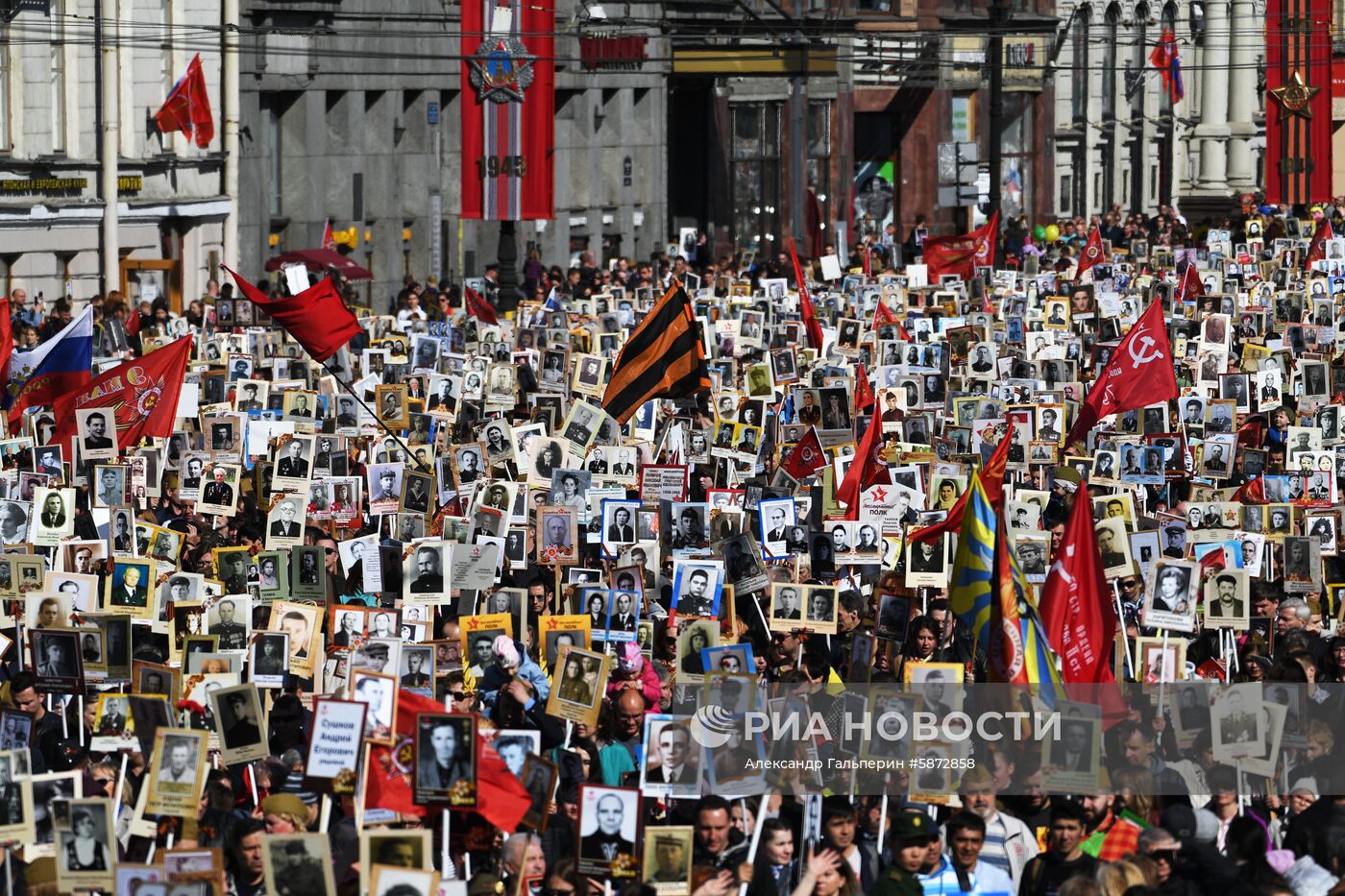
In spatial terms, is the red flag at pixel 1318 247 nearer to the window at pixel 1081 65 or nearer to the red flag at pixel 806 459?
the red flag at pixel 806 459

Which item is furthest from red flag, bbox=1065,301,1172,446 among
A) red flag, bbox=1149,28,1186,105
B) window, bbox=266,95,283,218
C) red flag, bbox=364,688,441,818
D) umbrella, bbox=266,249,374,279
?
red flag, bbox=1149,28,1186,105

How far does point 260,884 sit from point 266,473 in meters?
9.69

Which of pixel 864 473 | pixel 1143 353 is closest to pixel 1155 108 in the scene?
pixel 1143 353

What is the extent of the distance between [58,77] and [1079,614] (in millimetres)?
29767

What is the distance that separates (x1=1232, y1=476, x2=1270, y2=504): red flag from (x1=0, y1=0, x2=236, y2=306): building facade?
22.6 m

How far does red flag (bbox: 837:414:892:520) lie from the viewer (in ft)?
63.9

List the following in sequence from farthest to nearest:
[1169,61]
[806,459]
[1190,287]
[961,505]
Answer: [1169,61]
[1190,287]
[806,459]
[961,505]

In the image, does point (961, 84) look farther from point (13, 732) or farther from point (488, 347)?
point (13, 732)

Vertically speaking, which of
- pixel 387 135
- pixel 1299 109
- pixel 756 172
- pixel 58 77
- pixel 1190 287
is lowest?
pixel 1190 287

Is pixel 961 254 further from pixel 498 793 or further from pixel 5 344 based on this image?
pixel 498 793

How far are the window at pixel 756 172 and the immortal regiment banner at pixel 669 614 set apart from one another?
3520 centimetres

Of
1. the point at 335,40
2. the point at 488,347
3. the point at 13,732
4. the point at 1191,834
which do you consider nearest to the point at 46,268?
the point at 335,40

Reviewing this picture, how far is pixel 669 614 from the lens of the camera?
661 inches

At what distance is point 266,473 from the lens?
21.1 metres
